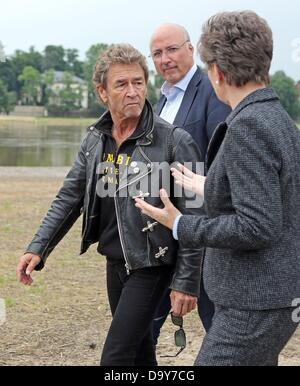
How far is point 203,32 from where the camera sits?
2498 mm

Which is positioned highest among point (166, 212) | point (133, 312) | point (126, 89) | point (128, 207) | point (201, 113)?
point (126, 89)

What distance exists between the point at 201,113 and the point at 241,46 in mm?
1595

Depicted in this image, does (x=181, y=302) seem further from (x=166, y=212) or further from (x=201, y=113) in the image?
(x=201, y=113)

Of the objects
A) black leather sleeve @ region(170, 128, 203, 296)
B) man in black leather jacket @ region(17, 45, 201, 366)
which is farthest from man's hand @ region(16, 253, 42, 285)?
black leather sleeve @ region(170, 128, 203, 296)

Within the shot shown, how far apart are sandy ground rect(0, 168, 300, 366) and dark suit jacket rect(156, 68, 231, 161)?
1771mm

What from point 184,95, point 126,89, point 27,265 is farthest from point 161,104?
point 27,265

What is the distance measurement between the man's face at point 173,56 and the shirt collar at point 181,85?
0.03 metres

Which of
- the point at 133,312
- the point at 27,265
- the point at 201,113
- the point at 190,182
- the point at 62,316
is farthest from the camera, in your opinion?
the point at 62,316

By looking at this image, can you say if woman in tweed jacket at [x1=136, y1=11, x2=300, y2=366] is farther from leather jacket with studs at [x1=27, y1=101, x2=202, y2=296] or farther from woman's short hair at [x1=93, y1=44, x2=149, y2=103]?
woman's short hair at [x1=93, y1=44, x2=149, y2=103]

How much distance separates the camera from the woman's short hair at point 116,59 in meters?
3.41

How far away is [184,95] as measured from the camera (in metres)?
4.13

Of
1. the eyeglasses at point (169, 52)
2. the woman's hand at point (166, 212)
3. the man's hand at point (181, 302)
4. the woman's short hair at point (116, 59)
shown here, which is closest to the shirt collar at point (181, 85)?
the eyeglasses at point (169, 52)

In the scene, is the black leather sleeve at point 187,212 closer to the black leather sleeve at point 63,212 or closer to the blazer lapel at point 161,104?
the black leather sleeve at point 63,212
